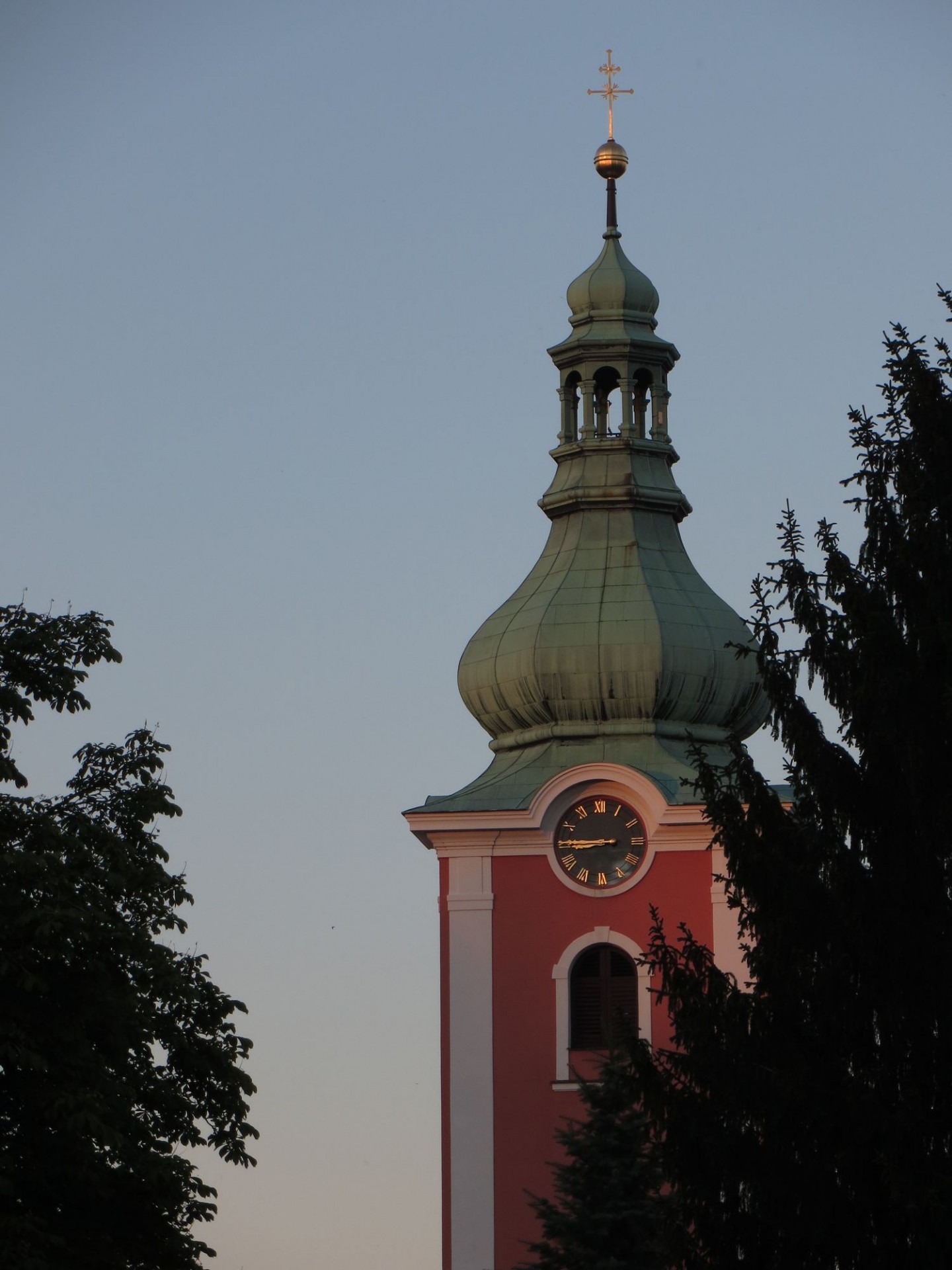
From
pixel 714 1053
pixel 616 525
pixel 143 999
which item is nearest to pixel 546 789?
pixel 616 525

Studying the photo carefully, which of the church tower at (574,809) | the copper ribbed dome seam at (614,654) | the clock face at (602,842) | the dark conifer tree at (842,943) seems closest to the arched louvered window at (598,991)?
the church tower at (574,809)

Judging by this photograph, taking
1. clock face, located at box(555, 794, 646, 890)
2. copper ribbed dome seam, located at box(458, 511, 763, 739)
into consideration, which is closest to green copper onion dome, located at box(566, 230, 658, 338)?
copper ribbed dome seam, located at box(458, 511, 763, 739)

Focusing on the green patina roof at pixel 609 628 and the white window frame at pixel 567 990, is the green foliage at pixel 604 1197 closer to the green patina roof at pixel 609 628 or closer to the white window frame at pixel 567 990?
the white window frame at pixel 567 990

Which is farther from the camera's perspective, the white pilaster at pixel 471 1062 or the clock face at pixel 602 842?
the clock face at pixel 602 842

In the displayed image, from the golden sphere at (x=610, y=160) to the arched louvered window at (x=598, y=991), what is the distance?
37.9ft

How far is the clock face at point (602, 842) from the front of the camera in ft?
131

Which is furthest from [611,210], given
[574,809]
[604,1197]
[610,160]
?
[604,1197]

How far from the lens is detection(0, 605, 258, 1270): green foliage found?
2325cm

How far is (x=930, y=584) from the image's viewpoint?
21609 mm

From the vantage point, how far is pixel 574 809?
4003cm

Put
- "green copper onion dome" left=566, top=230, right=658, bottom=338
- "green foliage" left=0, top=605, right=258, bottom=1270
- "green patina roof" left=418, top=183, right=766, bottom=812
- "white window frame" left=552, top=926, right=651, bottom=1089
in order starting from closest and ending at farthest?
"green foliage" left=0, top=605, right=258, bottom=1270, "white window frame" left=552, top=926, right=651, bottom=1089, "green patina roof" left=418, top=183, right=766, bottom=812, "green copper onion dome" left=566, top=230, right=658, bottom=338

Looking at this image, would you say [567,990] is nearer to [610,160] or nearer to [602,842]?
[602,842]

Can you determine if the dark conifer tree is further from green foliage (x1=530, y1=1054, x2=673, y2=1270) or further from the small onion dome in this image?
the small onion dome

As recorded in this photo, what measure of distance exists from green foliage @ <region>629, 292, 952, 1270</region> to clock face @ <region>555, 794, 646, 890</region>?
57.7 feet
